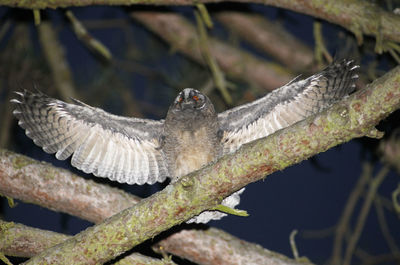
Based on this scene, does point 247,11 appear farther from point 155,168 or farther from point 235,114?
point 155,168

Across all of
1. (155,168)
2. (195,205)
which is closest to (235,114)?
(155,168)

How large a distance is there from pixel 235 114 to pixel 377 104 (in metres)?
1.47

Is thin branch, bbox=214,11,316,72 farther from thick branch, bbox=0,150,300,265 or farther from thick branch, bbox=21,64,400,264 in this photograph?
thick branch, bbox=21,64,400,264

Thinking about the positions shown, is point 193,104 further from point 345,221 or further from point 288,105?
point 345,221

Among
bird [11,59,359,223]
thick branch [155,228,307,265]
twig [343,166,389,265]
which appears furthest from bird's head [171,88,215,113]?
twig [343,166,389,265]

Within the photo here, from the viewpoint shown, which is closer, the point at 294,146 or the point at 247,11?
the point at 294,146

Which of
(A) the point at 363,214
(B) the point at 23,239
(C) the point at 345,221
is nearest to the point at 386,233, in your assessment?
(A) the point at 363,214

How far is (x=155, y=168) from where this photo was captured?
3047 millimetres

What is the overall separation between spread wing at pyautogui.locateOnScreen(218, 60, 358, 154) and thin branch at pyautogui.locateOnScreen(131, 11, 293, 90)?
1516 mm

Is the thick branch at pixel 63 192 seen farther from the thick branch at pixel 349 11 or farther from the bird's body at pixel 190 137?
the thick branch at pixel 349 11

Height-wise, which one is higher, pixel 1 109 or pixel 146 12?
pixel 146 12

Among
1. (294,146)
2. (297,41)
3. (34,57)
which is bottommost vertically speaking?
(294,146)

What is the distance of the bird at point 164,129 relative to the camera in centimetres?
264

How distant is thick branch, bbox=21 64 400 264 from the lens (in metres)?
1.54
